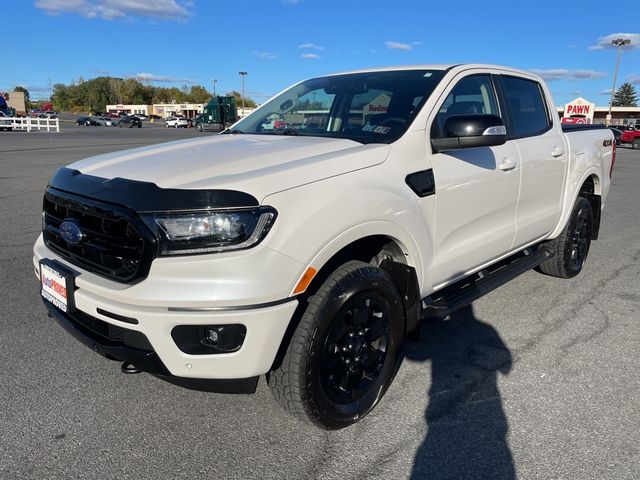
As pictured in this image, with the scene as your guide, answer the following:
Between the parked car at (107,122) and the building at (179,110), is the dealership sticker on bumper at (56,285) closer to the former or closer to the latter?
the parked car at (107,122)

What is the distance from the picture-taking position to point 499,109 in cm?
402

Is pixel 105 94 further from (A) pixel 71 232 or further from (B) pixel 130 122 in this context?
(A) pixel 71 232

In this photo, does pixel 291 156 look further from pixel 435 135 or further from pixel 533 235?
pixel 533 235

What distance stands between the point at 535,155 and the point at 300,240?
2650 mm

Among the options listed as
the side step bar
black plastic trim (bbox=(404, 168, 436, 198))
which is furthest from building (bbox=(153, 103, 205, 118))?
black plastic trim (bbox=(404, 168, 436, 198))

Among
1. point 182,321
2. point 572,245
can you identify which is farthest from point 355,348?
point 572,245

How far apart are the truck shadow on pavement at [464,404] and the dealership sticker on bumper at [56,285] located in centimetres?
185

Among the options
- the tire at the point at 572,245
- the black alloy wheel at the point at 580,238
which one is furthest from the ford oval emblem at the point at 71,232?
the black alloy wheel at the point at 580,238

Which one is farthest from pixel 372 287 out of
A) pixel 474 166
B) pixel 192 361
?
pixel 474 166

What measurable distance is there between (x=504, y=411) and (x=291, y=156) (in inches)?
71.7

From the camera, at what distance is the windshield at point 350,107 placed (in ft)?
10.7

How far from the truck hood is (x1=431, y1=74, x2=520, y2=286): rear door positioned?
0.58 m

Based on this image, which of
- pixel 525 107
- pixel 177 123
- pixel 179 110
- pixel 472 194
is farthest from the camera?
pixel 179 110

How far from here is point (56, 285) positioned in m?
2.71
